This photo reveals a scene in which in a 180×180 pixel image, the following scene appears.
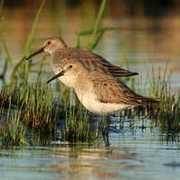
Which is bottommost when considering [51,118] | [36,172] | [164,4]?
[36,172]

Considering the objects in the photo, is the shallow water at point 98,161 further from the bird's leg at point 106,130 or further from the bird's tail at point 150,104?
the bird's tail at point 150,104

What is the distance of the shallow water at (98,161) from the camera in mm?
8727

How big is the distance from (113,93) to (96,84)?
0.27 meters

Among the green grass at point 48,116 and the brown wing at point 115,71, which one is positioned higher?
the brown wing at point 115,71

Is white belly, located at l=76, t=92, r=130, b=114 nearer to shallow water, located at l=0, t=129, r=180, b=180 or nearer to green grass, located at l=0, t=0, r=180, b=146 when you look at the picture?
green grass, located at l=0, t=0, r=180, b=146

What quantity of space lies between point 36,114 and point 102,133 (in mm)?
850

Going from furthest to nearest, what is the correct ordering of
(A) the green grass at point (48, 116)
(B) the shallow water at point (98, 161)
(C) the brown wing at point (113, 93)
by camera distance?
(C) the brown wing at point (113, 93) → (A) the green grass at point (48, 116) → (B) the shallow water at point (98, 161)

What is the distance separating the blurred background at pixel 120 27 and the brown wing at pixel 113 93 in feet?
9.52

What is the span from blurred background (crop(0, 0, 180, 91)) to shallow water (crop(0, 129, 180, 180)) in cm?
434

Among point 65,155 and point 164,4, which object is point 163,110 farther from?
point 164,4

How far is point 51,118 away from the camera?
11.5 metres

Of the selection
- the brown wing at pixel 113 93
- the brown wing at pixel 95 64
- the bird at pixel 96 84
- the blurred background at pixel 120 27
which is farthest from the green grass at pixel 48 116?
the blurred background at pixel 120 27

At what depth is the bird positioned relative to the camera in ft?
37.5

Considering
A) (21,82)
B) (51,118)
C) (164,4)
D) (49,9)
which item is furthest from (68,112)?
(164,4)
